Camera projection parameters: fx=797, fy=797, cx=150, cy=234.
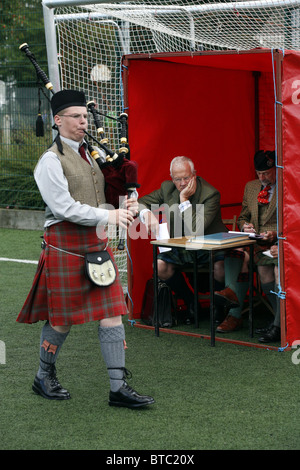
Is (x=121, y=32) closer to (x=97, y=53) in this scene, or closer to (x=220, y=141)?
(x=97, y=53)

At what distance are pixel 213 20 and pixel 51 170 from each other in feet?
10.4

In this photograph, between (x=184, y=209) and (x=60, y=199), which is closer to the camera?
(x=60, y=199)

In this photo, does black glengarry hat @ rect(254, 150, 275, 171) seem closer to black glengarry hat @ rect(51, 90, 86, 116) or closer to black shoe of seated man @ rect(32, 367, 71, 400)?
black glengarry hat @ rect(51, 90, 86, 116)

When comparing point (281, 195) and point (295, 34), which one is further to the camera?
point (295, 34)

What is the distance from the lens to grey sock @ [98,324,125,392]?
4.09 metres

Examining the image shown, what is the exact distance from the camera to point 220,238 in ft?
17.9

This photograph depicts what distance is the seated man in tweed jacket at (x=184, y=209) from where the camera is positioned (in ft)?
19.3

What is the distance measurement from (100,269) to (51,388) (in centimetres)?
74

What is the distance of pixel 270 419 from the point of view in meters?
3.90

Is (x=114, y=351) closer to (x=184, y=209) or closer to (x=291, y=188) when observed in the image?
(x=291, y=188)

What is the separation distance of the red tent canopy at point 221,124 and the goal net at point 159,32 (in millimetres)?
220

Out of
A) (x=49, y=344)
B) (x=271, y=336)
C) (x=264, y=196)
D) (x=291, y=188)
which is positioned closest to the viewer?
(x=49, y=344)

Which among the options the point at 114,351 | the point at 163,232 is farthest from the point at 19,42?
the point at 114,351

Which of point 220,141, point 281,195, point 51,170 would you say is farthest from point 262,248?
point 51,170
